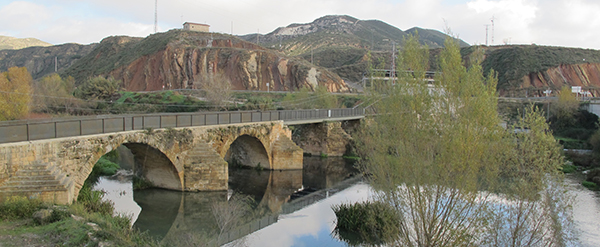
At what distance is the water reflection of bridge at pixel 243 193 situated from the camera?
15.8 m

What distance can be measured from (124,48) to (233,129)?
234 ft

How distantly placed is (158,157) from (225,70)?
160 ft

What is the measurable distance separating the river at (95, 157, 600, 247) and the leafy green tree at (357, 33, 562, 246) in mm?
1936

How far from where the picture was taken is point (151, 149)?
61.5 feet

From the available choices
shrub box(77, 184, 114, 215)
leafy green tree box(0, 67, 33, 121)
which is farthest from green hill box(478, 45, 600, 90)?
shrub box(77, 184, 114, 215)

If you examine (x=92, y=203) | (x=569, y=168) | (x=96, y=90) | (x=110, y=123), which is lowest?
(x=569, y=168)

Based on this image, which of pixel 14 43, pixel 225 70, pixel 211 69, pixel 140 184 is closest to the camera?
pixel 140 184

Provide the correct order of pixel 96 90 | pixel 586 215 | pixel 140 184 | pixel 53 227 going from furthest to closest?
pixel 96 90 → pixel 140 184 → pixel 586 215 → pixel 53 227

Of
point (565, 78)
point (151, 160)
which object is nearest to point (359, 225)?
point (151, 160)

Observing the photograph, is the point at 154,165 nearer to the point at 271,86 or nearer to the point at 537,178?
the point at 537,178

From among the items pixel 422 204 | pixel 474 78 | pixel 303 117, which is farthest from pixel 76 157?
pixel 303 117

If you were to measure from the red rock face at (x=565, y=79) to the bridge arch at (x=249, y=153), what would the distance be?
188ft

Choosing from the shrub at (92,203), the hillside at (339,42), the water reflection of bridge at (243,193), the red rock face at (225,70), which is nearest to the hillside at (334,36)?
the hillside at (339,42)

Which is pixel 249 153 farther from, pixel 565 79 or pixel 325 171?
pixel 565 79
